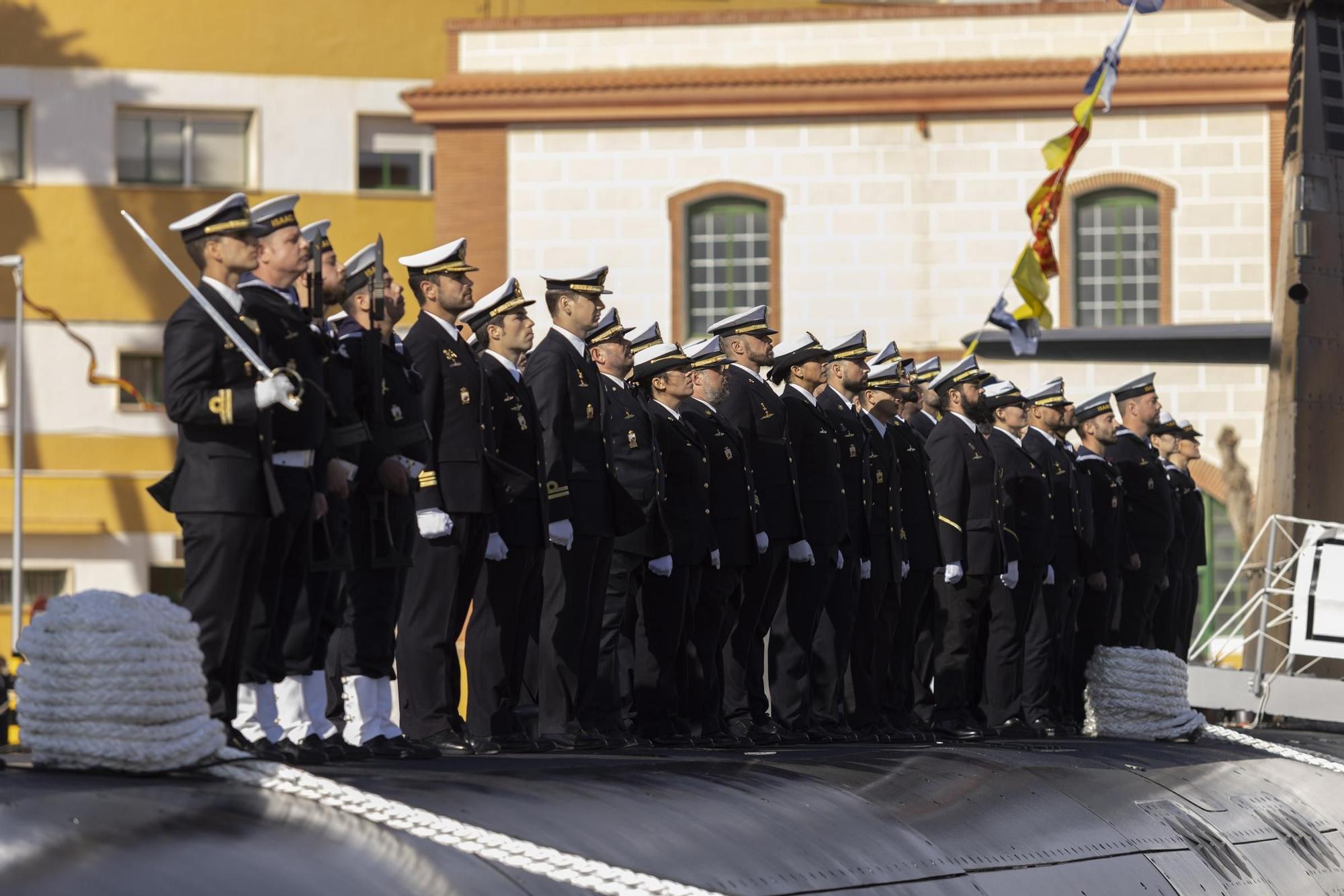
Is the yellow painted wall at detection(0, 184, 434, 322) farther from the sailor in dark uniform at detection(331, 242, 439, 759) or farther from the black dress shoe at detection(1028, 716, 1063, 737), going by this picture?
the sailor in dark uniform at detection(331, 242, 439, 759)

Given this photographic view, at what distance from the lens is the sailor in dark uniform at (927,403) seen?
588 inches

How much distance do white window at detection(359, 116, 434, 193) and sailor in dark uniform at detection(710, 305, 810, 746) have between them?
27.0 metres

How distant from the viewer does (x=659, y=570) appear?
11.1m

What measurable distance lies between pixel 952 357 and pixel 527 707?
2292 cm

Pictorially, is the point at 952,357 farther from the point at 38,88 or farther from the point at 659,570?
the point at 659,570

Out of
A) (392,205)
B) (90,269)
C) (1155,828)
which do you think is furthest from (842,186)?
(1155,828)

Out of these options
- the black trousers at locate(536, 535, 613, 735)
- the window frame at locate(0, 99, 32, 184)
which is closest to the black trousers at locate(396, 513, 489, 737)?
the black trousers at locate(536, 535, 613, 735)

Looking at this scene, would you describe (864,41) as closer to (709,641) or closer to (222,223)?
(709,641)

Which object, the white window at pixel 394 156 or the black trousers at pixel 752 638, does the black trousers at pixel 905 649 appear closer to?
the black trousers at pixel 752 638

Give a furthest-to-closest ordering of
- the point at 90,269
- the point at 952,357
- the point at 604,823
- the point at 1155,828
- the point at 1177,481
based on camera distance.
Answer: the point at 90,269 < the point at 952,357 < the point at 1177,481 < the point at 1155,828 < the point at 604,823

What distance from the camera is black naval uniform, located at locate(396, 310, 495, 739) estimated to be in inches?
352

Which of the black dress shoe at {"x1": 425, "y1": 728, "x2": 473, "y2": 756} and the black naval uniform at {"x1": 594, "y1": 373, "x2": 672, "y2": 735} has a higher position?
the black naval uniform at {"x1": 594, "y1": 373, "x2": 672, "y2": 735}

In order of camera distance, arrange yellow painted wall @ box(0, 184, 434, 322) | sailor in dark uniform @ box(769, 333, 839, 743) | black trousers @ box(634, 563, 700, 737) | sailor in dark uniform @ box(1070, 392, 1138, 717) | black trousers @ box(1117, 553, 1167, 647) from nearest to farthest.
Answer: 1. black trousers @ box(634, 563, 700, 737)
2. sailor in dark uniform @ box(769, 333, 839, 743)
3. sailor in dark uniform @ box(1070, 392, 1138, 717)
4. black trousers @ box(1117, 553, 1167, 647)
5. yellow painted wall @ box(0, 184, 434, 322)

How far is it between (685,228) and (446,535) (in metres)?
24.5
